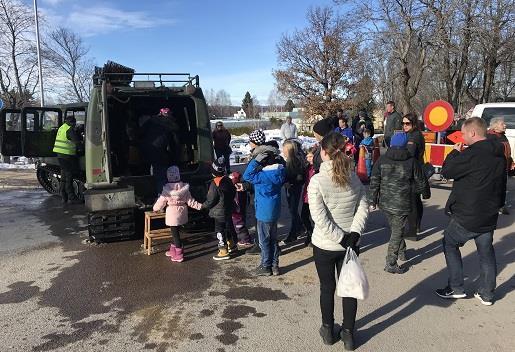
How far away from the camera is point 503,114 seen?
11.0 metres

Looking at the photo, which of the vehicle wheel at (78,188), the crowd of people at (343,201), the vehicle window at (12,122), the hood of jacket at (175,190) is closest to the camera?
the crowd of people at (343,201)

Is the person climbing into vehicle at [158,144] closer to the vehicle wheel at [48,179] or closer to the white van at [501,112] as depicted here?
the vehicle wheel at [48,179]

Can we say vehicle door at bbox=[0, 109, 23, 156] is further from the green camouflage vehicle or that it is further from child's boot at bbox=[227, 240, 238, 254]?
child's boot at bbox=[227, 240, 238, 254]

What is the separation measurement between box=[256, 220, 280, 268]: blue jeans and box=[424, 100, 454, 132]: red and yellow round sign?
5.84 m

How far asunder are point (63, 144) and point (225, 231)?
198 inches

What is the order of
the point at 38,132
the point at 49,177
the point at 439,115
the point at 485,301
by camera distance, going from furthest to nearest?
1. the point at 49,177
2. the point at 38,132
3. the point at 439,115
4. the point at 485,301

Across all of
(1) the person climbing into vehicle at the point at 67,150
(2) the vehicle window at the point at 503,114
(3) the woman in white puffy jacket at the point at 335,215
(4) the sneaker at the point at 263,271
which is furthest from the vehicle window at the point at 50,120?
(2) the vehicle window at the point at 503,114

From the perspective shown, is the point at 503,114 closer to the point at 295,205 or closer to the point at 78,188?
the point at 295,205

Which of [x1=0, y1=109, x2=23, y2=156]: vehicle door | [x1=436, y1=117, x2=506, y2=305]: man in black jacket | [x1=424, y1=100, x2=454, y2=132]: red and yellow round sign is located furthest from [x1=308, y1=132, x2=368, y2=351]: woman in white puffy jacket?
[x1=0, y1=109, x2=23, y2=156]: vehicle door

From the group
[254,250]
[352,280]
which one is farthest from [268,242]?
[352,280]

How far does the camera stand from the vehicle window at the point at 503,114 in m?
11.0

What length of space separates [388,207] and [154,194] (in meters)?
3.65

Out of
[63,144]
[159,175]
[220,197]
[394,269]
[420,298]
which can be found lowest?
[420,298]

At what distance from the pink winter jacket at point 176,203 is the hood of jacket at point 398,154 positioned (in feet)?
8.43
